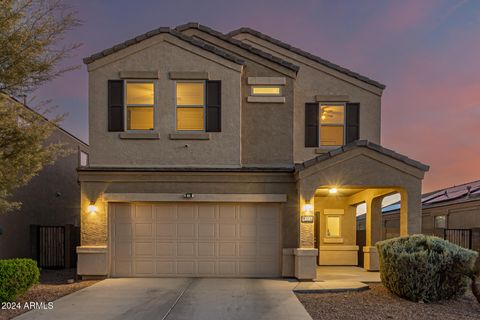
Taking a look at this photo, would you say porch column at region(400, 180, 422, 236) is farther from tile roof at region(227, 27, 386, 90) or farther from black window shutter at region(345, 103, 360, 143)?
tile roof at region(227, 27, 386, 90)

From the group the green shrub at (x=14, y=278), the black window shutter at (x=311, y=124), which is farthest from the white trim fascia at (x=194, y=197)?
the green shrub at (x=14, y=278)

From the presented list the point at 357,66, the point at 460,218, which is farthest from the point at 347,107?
the point at 460,218

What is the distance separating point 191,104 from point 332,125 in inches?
196

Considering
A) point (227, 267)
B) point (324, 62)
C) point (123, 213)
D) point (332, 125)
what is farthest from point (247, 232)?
point (324, 62)

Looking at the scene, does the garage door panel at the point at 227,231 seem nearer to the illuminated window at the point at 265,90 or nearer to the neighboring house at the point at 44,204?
the illuminated window at the point at 265,90

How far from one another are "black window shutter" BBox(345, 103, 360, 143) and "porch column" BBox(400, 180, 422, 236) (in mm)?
Result: 2938

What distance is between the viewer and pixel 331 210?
49.7 ft

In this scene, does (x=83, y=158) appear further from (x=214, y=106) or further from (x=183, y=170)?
(x=214, y=106)

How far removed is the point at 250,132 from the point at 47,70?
19.5ft

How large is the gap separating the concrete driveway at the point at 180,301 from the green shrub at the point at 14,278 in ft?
2.46

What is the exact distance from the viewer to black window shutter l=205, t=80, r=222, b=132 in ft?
38.5

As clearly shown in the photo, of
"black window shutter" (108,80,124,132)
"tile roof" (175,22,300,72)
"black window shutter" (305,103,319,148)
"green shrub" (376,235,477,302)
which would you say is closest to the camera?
"green shrub" (376,235,477,302)

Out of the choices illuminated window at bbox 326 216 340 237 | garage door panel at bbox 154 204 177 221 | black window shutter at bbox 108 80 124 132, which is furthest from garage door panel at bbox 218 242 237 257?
illuminated window at bbox 326 216 340 237

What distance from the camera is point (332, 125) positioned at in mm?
13336
